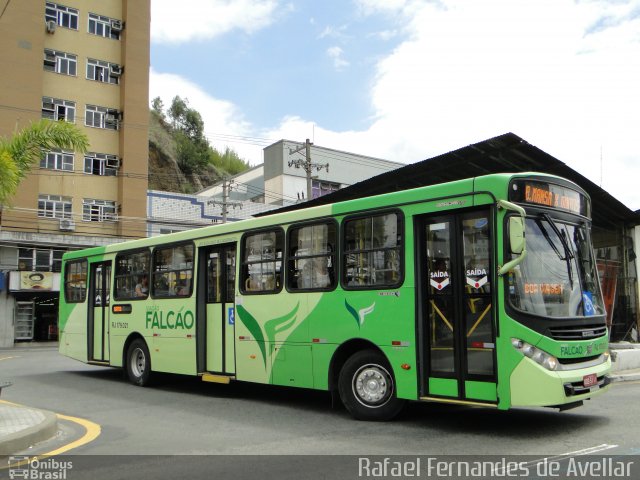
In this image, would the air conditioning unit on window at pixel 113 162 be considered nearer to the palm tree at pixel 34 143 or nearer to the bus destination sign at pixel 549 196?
the palm tree at pixel 34 143

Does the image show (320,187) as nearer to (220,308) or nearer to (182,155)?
(182,155)

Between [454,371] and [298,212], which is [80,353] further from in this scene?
[454,371]

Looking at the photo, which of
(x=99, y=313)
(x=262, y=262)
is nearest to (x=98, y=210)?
(x=99, y=313)

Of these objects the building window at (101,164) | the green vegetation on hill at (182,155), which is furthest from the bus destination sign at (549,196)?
the green vegetation on hill at (182,155)

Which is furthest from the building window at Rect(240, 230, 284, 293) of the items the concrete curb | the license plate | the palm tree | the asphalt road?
the license plate

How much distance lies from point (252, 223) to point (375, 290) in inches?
120

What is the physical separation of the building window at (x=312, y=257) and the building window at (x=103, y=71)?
103ft

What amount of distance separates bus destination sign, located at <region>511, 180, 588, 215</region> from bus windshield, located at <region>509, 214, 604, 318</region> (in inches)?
8.9

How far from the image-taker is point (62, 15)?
36406 millimetres

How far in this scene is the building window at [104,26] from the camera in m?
37.5

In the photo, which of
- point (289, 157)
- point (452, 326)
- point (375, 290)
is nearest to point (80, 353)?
point (375, 290)

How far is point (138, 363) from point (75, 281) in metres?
3.49

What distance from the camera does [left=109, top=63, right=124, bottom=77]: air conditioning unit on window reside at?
124ft

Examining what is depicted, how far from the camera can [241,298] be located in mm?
11039
